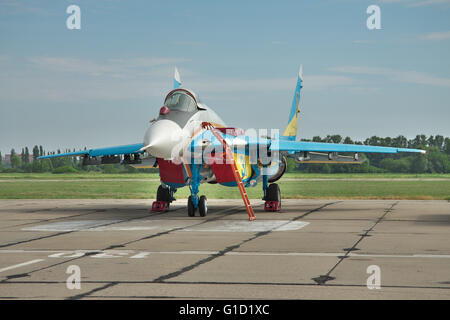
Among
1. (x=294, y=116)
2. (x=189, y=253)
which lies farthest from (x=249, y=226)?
(x=294, y=116)

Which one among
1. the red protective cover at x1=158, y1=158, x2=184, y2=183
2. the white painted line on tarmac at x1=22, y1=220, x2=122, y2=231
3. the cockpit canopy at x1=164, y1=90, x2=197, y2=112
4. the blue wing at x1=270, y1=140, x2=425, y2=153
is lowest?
the white painted line on tarmac at x1=22, y1=220, x2=122, y2=231

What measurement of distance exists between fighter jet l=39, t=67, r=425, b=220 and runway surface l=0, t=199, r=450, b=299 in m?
1.47

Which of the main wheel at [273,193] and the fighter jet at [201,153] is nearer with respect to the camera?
the fighter jet at [201,153]

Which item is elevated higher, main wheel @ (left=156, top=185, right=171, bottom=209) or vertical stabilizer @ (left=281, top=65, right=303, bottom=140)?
vertical stabilizer @ (left=281, top=65, right=303, bottom=140)

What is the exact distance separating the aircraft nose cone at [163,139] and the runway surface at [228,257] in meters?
2.06

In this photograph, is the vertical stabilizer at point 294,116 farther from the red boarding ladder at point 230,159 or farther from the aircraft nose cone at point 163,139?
the aircraft nose cone at point 163,139

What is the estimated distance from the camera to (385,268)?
9211mm

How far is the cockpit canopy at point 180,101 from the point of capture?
17766 mm

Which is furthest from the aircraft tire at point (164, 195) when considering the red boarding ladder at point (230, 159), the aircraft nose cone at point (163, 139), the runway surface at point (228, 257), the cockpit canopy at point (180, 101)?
the aircraft nose cone at point (163, 139)

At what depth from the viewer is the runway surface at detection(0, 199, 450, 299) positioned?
25.0 ft

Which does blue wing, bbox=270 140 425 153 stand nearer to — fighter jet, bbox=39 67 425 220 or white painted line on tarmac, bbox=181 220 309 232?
fighter jet, bbox=39 67 425 220

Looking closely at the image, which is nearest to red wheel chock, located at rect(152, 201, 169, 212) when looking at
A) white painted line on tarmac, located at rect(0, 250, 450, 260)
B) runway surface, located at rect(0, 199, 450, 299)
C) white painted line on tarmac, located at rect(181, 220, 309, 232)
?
runway surface, located at rect(0, 199, 450, 299)

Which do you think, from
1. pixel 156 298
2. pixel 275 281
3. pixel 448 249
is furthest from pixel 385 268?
pixel 156 298

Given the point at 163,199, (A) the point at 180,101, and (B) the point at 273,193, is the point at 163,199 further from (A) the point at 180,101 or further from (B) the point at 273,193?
Result: (A) the point at 180,101
